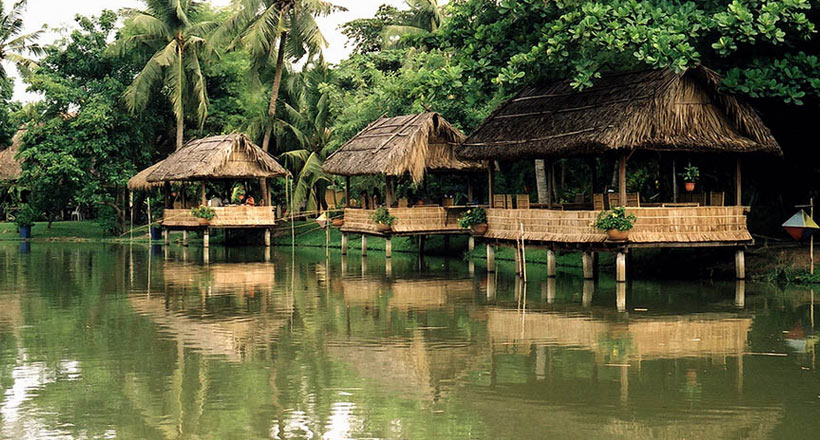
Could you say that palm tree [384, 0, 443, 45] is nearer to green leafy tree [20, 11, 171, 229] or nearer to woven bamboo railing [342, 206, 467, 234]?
woven bamboo railing [342, 206, 467, 234]

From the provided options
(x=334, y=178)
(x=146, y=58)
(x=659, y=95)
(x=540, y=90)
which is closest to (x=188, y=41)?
(x=146, y=58)

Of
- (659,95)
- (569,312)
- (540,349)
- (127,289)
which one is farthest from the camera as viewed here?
(127,289)

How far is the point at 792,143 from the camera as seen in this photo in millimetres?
17984

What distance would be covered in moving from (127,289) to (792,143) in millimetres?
11726

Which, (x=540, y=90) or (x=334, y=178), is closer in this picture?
(x=540, y=90)

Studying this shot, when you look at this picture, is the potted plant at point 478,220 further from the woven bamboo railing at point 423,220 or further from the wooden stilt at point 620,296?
the woven bamboo railing at point 423,220

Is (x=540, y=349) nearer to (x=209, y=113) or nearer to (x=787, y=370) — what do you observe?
(x=787, y=370)

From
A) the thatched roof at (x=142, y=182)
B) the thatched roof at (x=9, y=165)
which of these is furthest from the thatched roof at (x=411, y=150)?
the thatched roof at (x=9, y=165)

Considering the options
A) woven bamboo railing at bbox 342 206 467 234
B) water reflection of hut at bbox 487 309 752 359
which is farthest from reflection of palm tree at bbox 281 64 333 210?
water reflection of hut at bbox 487 309 752 359

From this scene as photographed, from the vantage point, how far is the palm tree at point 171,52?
103 ft

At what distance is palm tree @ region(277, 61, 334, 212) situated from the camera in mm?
31453

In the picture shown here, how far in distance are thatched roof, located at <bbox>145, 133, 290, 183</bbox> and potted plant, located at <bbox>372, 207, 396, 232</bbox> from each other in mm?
→ 6084

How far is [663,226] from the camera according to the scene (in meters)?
15.6

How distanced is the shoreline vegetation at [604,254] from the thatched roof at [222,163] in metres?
3.01
